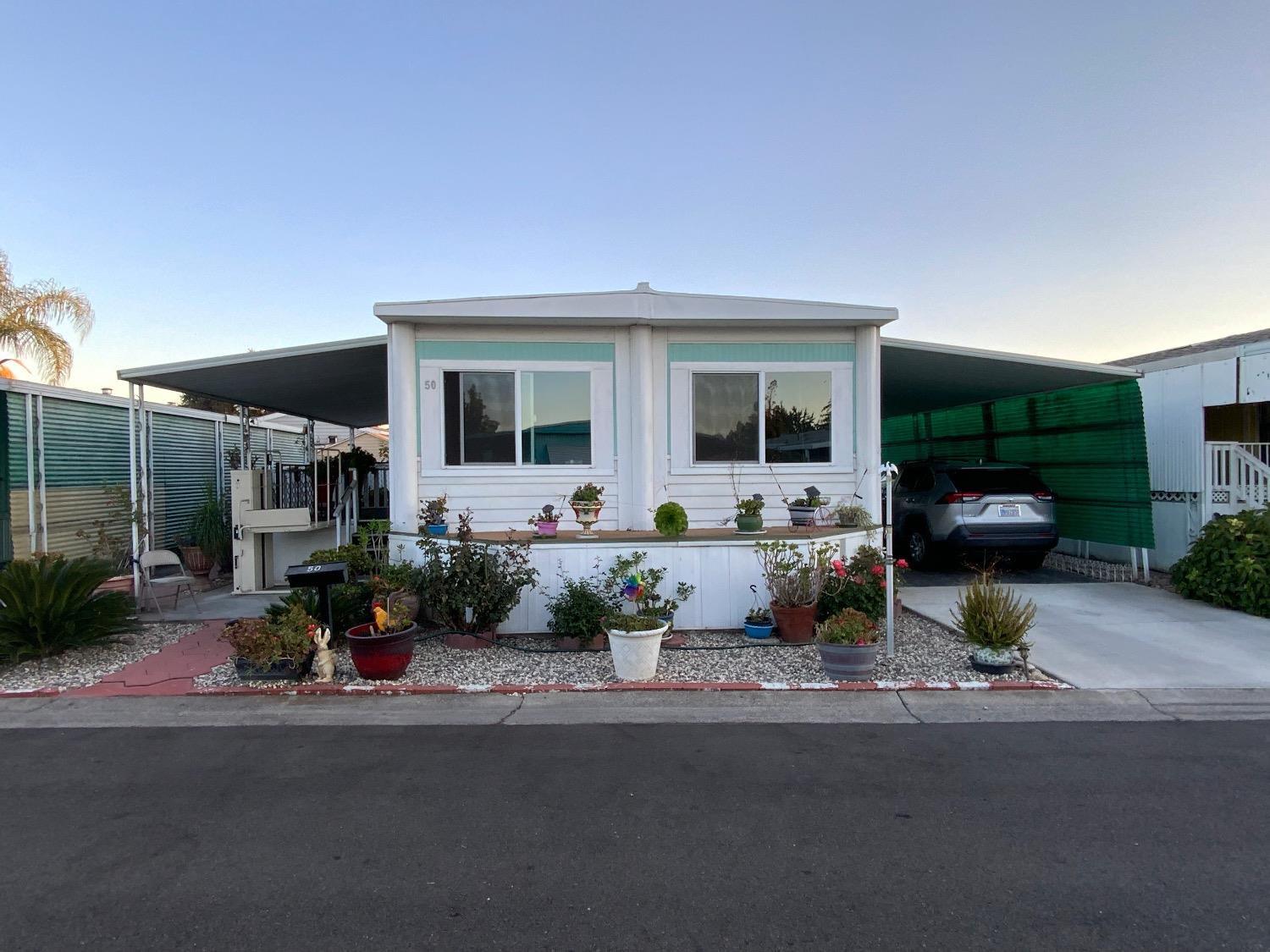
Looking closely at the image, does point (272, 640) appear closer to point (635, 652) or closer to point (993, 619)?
point (635, 652)

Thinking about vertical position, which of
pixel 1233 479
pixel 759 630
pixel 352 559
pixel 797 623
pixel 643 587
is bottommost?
pixel 759 630

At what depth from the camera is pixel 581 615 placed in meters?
6.96

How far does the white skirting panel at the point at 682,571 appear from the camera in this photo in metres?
7.43

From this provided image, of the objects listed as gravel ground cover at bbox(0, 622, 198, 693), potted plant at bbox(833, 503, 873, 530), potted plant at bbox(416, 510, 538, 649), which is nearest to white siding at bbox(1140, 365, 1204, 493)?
potted plant at bbox(833, 503, 873, 530)

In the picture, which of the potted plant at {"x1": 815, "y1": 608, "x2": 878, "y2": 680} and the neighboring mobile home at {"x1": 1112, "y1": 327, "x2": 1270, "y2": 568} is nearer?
the potted plant at {"x1": 815, "y1": 608, "x2": 878, "y2": 680}

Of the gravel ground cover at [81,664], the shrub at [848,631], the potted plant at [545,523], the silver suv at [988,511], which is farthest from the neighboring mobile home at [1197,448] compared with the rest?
the gravel ground cover at [81,664]

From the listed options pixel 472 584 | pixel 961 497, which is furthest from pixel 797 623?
pixel 961 497

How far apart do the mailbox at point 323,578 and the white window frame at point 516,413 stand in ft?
6.45

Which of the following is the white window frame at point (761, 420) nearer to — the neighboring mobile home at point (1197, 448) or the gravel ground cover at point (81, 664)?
the neighboring mobile home at point (1197, 448)

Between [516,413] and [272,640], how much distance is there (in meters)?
3.35

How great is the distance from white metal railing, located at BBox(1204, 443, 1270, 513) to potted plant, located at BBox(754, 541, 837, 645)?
597 centimetres

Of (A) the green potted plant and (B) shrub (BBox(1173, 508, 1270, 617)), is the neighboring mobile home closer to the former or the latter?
(B) shrub (BBox(1173, 508, 1270, 617))

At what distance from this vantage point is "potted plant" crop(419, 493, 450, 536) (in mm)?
7699

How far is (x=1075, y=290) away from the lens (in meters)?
13.2
